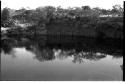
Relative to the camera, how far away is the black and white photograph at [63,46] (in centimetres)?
1343

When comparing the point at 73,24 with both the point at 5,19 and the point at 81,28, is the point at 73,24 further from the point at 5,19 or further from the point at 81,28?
the point at 5,19

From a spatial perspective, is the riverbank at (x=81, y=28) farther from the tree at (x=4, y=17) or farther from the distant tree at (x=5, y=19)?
the tree at (x=4, y=17)

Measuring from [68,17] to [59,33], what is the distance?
478 centimetres

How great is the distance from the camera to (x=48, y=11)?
42500 millimetres

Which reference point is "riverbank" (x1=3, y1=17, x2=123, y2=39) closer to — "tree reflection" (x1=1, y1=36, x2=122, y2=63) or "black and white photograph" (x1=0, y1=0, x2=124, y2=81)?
"black and white photograph" (x1=0, y1=0, x2=124, y2=81)

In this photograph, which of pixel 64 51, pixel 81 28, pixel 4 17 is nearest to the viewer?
pixel 64 51

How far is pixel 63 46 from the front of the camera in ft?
85.4

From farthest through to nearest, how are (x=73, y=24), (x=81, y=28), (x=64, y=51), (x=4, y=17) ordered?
(x=4, y=17)
(x=73, y=24)
(x=81, y=28)
(x=64, y=51)

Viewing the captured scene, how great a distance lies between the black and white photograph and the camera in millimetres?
13430

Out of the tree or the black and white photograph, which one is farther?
the tree

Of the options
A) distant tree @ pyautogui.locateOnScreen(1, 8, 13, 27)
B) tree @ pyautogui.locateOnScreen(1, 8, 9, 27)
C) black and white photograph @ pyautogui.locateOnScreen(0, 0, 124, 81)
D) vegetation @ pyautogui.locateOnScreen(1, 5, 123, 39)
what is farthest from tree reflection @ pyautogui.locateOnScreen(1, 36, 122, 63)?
tree @ pyautogui.locateOnScreen(1, 8, 9, 27)

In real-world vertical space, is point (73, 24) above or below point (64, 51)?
above

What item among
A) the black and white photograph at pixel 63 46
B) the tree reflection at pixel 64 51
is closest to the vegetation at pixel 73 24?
the black and white photograph at pixel 63 46

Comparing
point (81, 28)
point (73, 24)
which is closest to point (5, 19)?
point (73, 24)
